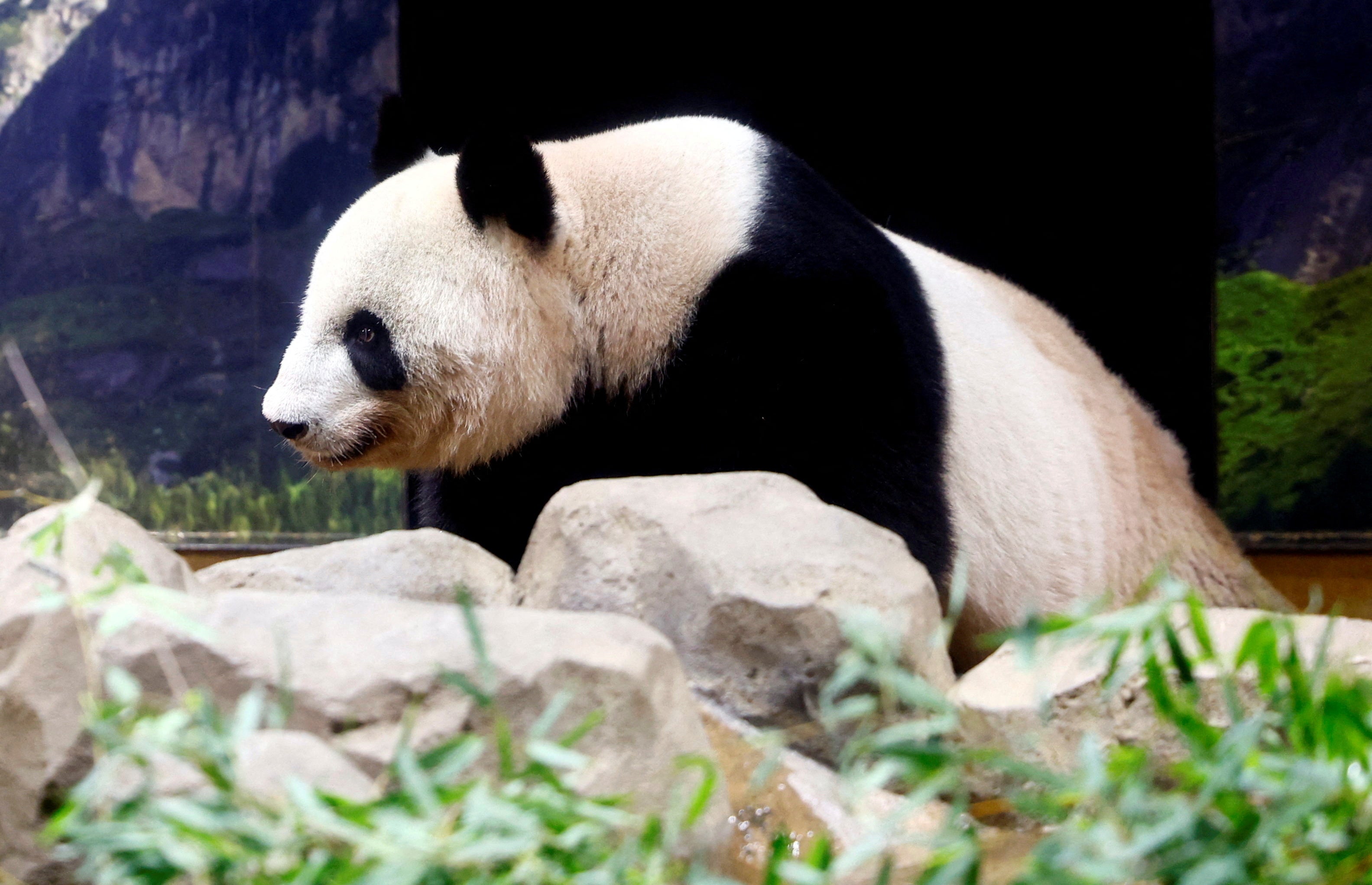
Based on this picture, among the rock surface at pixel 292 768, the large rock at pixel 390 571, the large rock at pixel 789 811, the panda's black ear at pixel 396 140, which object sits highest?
the panda's black ear at pixel 396 140

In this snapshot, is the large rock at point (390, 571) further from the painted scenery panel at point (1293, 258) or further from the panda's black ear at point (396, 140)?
the painted scenery panel at point (1293, 258)

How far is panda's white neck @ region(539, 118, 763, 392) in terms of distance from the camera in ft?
6.85

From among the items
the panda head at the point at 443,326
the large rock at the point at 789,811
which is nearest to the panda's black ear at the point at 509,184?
the panda head at the point at 443,326

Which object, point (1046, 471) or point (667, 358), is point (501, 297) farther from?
point (1046, 471)

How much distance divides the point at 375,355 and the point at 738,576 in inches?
43.4

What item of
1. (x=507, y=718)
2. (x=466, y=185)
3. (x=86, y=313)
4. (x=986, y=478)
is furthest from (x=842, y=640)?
(x=86, y=313)

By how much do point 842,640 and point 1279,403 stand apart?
3.00 metres

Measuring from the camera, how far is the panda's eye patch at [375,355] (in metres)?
2.16

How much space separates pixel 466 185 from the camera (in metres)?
2.13

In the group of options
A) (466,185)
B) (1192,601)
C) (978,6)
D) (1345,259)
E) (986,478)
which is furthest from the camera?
(1345,259)

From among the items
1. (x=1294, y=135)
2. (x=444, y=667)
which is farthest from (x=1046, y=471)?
(x=1294, y=135)

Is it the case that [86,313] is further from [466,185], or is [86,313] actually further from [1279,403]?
[1279,403]

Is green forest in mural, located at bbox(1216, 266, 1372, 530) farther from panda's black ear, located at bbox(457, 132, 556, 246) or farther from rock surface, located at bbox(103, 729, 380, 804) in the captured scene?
rock surface, located at bbox(103, 729, 380, 804)

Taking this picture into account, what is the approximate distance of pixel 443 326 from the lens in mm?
2143
